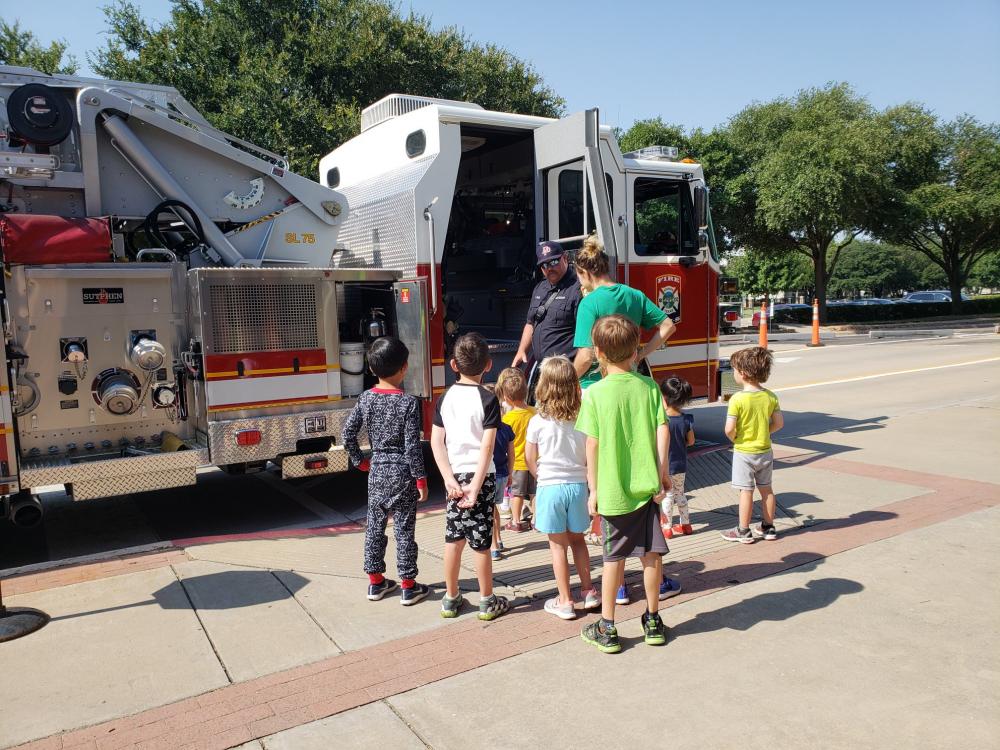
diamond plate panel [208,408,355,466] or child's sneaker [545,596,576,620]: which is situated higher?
diamond plate panel [208,408,355,466]

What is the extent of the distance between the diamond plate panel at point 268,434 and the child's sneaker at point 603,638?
2.83m

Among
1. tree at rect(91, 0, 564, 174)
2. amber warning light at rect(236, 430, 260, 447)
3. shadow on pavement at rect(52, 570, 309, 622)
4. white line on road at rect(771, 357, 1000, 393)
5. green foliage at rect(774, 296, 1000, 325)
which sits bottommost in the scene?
shadow on pavement at rect(52, 570, 309, 622)

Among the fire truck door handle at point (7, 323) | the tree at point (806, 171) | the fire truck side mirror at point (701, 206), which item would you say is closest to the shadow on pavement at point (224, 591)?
the fire truck door handle at point (7, 323)

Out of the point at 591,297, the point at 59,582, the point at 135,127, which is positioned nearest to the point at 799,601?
the point at 591,297

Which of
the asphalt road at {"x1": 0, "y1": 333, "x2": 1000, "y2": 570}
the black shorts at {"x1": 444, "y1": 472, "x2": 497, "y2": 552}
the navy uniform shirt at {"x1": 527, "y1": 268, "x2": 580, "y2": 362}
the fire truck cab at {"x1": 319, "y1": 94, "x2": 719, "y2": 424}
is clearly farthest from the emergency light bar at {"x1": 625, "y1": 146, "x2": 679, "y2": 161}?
the black shorts at {"x1": 444, "y1": 472, "x2": 497, "y2": 552}

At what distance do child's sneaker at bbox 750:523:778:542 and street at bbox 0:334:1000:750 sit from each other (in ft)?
0.21

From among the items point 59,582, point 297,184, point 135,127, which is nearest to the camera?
point 59,582

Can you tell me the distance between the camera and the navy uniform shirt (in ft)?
19.0

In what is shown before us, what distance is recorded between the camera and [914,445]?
8773 mm

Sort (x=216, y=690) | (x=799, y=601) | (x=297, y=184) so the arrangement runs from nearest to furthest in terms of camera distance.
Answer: (x=216, y=690)
(x=799, y=601)
(x=297, y=184)

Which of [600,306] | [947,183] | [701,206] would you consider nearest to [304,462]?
[600,306]

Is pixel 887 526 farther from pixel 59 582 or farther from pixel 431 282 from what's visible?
pixel 59 582

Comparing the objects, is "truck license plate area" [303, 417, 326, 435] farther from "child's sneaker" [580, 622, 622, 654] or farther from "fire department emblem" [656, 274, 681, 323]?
"fire department emblem" [656, 274, 681, 323]

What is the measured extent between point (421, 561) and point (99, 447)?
252 centimetres
